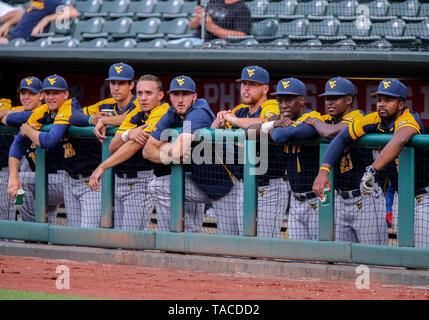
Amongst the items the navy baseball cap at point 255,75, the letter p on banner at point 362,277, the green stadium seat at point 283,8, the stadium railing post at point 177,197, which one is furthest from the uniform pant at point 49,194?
the green stadium seat at point 283,8

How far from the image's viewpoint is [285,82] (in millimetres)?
6074

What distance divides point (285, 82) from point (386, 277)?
168 cm

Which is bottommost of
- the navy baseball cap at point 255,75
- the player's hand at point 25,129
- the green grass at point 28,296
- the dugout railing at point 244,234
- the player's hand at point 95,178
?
the green grass at point 28,296

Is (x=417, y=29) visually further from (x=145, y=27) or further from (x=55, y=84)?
(x=55, y=84)

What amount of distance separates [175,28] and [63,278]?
18.1 feet

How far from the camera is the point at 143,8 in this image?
37.4ft

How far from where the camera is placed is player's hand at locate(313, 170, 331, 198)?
5.58m

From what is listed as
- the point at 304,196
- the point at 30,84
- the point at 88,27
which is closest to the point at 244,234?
the point at 304,196

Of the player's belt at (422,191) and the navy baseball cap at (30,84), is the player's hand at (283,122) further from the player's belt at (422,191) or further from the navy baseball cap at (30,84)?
the navy baseball cap at (30,84)

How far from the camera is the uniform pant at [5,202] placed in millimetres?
7172

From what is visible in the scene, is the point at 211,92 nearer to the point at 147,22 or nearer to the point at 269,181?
the point at 147,22

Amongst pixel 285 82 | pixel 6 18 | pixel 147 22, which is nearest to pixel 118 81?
pixel 285 82

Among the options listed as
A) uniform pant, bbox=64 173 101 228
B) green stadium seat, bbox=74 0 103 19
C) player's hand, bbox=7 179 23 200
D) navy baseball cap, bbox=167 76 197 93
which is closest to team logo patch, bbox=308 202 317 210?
navy baseball cap, bbox=167 76 197 93

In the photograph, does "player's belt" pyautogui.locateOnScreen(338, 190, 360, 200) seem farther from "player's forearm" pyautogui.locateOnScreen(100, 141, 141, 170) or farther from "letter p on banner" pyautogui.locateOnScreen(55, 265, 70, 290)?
"letter p on banner" pyautogui.locateOnScreen(55, 265, 70, 290)
